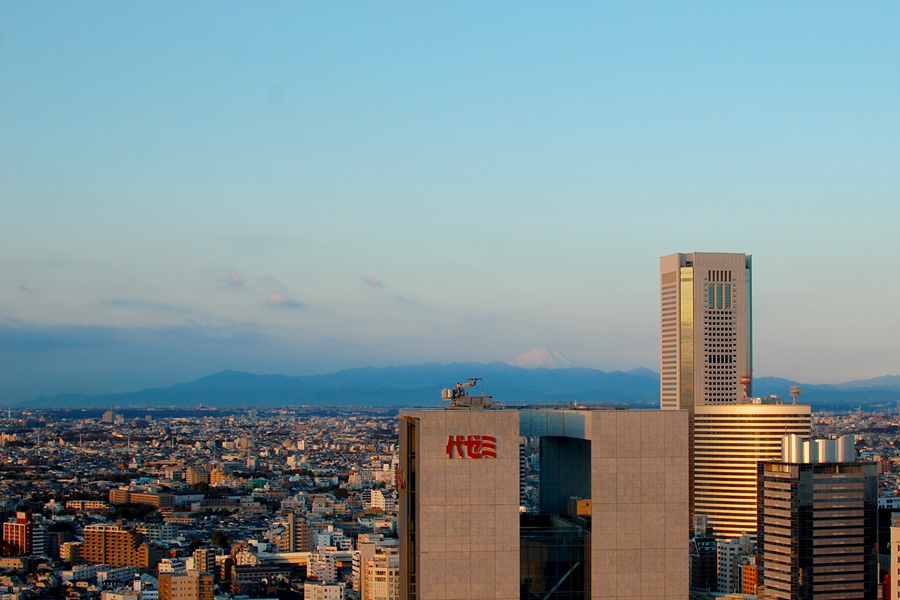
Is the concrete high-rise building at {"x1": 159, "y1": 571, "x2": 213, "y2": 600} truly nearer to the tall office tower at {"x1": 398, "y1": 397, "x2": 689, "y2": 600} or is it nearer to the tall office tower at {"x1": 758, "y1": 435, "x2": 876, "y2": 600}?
the tall office tower at {"x1": 758, "y1": 435, "x2": 876, "y2": 600}

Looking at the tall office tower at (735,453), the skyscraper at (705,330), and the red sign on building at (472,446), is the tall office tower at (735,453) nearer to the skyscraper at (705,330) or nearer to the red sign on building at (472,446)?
the skyscraper at (705,330)

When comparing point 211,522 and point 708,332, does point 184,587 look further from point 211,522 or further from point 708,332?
point 708,332

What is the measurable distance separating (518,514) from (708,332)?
103893 mm

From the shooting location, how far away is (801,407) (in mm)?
105562

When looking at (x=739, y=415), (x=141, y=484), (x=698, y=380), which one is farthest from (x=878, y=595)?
(x=141, y=484)

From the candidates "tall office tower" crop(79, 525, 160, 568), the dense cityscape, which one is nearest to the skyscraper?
the dense cityscape

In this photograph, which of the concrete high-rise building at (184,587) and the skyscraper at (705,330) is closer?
the concrete high-rise building at (184,587)

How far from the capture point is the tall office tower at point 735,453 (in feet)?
340

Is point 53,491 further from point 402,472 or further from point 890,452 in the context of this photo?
point 402,472

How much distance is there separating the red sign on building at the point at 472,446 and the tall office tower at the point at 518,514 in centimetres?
2

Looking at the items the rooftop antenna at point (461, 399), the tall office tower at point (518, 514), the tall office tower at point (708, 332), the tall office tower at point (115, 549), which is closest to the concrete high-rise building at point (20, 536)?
the tall office tower at point (115, 549)

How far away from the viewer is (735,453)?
10438 centimetres

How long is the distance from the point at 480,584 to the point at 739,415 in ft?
294

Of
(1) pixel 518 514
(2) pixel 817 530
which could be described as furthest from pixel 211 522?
(1) pixel 518 514
